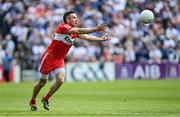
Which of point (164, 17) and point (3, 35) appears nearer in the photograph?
point (3, 35)

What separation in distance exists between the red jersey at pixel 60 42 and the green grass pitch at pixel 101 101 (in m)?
1.61

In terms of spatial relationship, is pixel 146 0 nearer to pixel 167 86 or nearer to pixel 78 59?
pixel 78 59

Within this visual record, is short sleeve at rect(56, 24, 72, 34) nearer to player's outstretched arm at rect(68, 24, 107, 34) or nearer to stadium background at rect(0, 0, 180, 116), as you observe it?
player's outstretched arm at rect(68, 24, 107, 34)

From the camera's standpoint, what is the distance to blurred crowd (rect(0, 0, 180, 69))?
37219 millimetres

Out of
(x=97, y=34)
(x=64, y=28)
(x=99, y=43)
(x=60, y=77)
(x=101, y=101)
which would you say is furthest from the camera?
(x=99, y=43)

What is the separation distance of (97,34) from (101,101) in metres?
14.9

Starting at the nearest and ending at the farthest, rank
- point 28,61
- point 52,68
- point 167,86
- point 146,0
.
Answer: point 52,68
point 167,86
point 28,61
point 146,0

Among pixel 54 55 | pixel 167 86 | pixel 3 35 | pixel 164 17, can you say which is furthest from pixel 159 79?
pixel 54 55

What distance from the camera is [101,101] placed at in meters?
22.5

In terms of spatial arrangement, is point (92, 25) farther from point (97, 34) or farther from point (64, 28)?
point (64, 28)

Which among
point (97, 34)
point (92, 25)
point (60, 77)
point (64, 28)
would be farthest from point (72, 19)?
point (92, 25)

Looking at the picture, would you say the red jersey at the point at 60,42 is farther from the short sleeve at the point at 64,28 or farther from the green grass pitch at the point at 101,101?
the green grass pitch at the point at 101,101

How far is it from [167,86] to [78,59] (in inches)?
294

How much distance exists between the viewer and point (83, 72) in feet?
123
